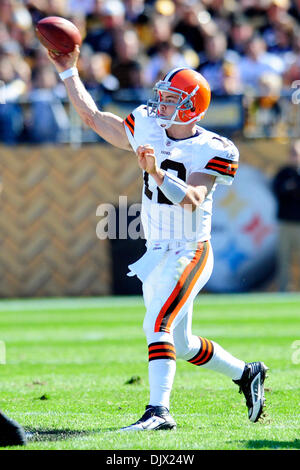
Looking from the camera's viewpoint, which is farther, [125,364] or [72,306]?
[72,306]

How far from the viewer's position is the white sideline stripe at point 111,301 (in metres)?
11.6

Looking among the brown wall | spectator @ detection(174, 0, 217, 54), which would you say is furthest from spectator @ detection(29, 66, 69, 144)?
spectator @ detection(174, 0, 217, 54)

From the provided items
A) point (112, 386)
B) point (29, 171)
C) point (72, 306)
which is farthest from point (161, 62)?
point (112, 386)

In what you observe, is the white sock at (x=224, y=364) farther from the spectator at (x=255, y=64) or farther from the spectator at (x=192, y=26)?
the spectator at (x=192, y=26)

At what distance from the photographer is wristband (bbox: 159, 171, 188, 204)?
14.2 feet

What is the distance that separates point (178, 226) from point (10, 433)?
4.57 ft

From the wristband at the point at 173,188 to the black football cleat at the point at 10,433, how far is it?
4.25 feet

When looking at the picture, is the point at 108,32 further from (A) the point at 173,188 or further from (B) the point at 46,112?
(A) the point at 173,188

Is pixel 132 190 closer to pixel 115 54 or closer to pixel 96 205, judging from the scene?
pixel 96 205

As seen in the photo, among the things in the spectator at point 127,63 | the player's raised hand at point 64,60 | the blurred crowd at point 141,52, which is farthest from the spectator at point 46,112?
the player's raised hand at point 64,60

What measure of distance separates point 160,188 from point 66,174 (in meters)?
8.60

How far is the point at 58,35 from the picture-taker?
16.7 feet

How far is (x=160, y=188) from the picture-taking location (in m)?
4.41

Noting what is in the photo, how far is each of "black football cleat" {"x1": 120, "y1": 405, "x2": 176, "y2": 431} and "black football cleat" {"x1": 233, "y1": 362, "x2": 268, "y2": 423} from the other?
1.73 feet
